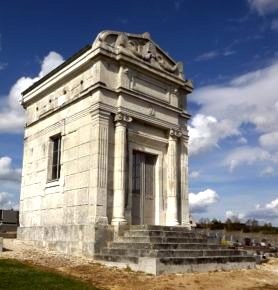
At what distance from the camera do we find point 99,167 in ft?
41.8

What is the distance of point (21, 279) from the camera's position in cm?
810

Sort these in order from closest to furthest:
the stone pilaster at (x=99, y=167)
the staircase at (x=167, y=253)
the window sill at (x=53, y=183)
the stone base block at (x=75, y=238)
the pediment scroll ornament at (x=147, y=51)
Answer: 1. the staircase at (x=167, y=253)
2. the stone base block at (x=75, y=238)
3. the stone pilaster at (x=99, y=167)
4. the pediment scroll ornament at (x=147, y=51)
5. the window sill at (x=53, y=183)

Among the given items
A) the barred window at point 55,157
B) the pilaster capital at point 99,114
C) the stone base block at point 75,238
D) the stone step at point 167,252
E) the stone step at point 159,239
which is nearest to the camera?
the stone step at point 167,252

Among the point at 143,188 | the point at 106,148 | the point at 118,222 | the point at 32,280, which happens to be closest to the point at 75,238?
the point at 118,222

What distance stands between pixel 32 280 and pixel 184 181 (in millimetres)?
8998

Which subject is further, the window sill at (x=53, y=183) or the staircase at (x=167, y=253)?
the window sill at (x=53, y=183)

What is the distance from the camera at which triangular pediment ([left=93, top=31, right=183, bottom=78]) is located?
550 inches

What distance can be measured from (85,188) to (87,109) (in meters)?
2.79

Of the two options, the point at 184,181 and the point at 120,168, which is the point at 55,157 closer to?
the point at 120,168

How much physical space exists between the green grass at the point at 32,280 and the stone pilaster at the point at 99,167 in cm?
330

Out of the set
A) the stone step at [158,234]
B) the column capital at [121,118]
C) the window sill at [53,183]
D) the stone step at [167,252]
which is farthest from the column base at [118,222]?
the column capital at [121,118]

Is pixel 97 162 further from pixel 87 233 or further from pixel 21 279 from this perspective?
pixel 21 279

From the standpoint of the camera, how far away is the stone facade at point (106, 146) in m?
13.0

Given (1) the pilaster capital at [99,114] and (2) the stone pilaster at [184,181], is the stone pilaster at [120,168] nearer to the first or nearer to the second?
(1) the pilaster capital at [99,114]
